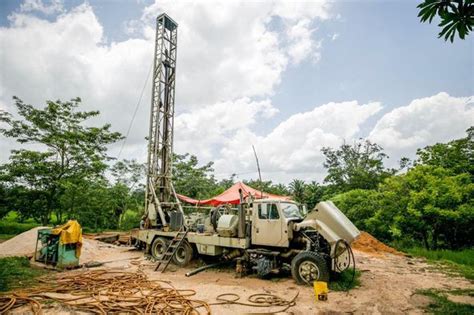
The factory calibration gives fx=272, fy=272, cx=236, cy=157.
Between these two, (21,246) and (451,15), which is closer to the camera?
(451,15)

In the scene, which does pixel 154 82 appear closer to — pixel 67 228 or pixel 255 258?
pixel 67 228

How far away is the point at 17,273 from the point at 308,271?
7942mm

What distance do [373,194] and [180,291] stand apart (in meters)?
13.6

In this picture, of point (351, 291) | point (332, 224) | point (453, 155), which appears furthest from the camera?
point (453, 155)

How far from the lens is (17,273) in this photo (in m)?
7.53

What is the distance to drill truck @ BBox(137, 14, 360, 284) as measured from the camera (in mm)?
7133

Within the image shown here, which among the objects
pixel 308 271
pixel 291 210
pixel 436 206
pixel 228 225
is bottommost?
pixel 308 271

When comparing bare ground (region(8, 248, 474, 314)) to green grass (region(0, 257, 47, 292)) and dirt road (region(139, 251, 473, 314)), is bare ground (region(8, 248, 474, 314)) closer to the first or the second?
dirt road (region(139, 251, 473, 314))

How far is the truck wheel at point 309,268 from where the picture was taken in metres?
6.80

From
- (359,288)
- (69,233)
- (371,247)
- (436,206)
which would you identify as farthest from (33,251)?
(436,206)

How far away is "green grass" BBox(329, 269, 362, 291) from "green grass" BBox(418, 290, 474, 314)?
155 cm

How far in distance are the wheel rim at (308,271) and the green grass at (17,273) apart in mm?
6845

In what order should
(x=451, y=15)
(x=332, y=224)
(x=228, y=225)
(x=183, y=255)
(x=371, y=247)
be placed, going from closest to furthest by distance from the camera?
1. (x=451, y=15)
2. (x=332, y=224)
3. (x=228, y=225)
4. (x=183, y=255)
5. (x=371, y=247)

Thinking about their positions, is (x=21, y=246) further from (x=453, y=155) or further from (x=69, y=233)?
(x=453, y=155)
